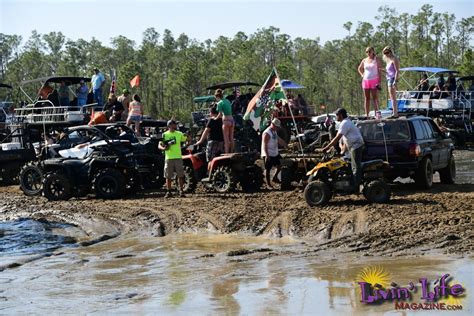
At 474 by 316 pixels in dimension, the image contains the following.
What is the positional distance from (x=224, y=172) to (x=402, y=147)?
3.97 m

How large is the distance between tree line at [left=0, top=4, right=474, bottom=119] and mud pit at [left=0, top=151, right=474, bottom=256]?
3510cm

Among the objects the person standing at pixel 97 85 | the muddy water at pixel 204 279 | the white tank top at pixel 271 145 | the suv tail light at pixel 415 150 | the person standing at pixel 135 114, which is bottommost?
the muddy water at pixel 204 279

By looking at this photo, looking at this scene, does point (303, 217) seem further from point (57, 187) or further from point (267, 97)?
point (57, 187)

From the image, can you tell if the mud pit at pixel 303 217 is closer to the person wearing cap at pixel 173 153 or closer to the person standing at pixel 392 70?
the person wearing cap at pixel 173 153

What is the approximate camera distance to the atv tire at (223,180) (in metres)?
17.5

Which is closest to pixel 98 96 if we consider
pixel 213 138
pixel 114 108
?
pixel 114 108

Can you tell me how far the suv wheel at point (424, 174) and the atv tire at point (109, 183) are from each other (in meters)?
6.64

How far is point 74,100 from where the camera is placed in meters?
25.4

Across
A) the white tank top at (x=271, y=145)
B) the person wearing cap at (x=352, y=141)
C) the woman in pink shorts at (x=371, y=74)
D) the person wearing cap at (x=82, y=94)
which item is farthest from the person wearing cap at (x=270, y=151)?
the person wearing cap at (x=82, y=94)

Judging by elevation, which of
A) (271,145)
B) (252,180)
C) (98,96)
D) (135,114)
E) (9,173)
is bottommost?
(252,180)

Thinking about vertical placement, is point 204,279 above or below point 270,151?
below

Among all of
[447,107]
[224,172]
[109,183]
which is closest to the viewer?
[224,172]

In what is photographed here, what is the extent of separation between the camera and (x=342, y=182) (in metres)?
14.7

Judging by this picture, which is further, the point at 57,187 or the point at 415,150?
the point at 57,187
